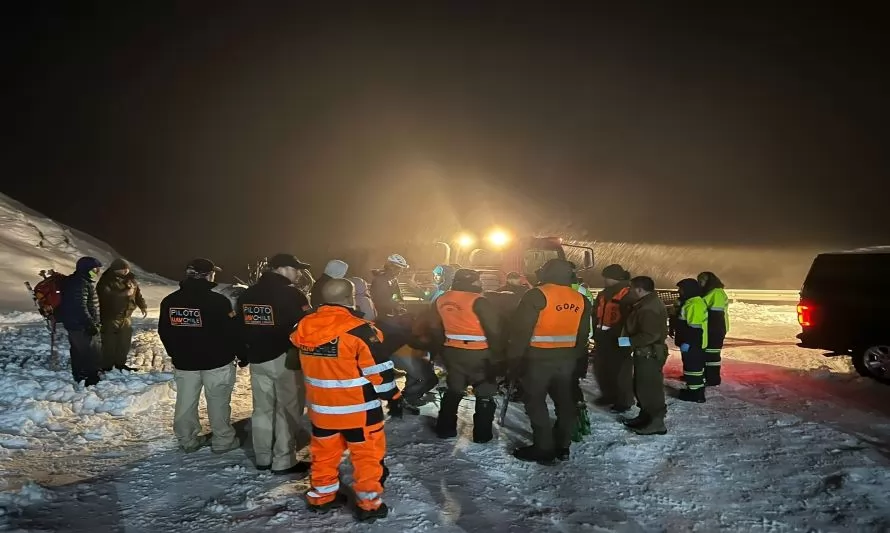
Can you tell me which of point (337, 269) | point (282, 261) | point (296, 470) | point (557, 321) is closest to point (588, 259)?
point (557, 321)

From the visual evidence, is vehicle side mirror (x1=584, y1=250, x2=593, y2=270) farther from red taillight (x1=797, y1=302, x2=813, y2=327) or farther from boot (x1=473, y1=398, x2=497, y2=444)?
boot (x1=473, y1=398, x2=497, y2=444)

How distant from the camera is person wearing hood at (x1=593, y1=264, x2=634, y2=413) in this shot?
7.12m

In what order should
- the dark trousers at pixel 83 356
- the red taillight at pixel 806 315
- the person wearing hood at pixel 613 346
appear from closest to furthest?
1. the person wearing hood at pixel 613 346
2. the dark trousers at pixel 83 356
3. the red taillight at pixel 806 315

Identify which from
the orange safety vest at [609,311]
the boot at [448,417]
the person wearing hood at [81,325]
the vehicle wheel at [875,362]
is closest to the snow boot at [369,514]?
the boot at [448,417]

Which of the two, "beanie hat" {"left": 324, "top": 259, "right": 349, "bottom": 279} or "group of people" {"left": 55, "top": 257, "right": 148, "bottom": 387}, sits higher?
"beanie hat" {"left": 324, "top": 259, "right": 349, "bottom": 279}

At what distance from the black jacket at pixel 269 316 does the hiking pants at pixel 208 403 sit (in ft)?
1.99

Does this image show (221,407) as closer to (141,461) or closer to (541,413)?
(141,461)

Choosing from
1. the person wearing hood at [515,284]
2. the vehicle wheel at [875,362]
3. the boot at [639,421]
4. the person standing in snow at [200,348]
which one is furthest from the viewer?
the person wearing hood at [515,284]

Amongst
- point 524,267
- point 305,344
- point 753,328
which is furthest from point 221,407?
point 753,328

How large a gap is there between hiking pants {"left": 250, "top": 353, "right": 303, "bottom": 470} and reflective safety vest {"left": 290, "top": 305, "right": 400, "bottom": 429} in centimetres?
102

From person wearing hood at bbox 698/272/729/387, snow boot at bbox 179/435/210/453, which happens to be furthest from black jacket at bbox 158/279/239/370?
person wearing hood at bbox 698/272/729/387

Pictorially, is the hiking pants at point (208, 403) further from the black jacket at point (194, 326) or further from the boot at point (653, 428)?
the boot at point (653, 428)

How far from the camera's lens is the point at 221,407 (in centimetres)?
545

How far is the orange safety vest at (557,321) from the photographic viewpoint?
17.6 feet
